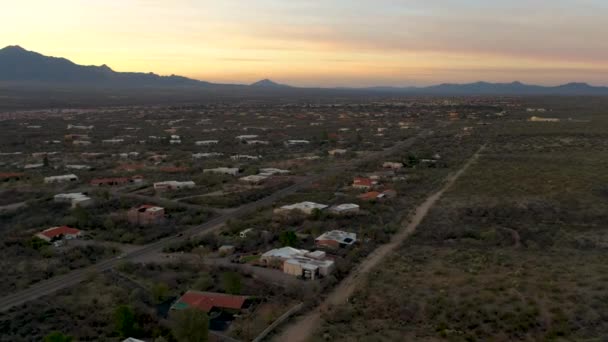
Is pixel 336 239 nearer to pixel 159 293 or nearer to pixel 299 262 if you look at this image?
pixel 299 262

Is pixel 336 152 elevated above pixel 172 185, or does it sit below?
above

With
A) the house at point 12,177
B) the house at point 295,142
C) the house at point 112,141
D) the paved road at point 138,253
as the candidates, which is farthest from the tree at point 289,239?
the house at point 112,141

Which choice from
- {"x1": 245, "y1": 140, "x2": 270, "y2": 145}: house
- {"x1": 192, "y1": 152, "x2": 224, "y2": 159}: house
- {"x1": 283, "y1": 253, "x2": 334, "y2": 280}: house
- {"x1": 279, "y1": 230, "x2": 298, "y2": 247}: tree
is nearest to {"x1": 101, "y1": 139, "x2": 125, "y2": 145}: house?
{"x1": 192, "y1": 152, "x2": 224, "y2": 159}: house

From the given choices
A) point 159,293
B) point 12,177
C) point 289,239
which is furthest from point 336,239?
point 12,177

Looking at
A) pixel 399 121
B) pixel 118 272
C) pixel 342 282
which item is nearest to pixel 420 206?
pixel 342 282

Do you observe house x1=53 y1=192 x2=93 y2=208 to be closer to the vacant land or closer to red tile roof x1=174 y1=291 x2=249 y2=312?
red tile roof x1=174 y1=291 x2=249 y2=312

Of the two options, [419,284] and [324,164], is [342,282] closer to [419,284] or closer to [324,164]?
[419,284]
